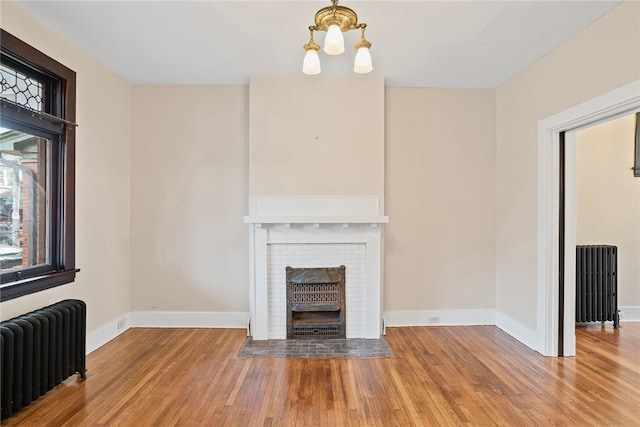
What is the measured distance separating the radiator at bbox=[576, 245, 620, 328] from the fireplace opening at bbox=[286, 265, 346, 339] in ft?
8.57

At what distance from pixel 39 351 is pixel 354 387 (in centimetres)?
214

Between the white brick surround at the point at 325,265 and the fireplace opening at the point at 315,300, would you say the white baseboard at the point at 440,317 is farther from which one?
the fireplace opening at the point at 315,300

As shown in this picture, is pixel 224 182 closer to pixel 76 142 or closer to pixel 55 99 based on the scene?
pixel 76 142

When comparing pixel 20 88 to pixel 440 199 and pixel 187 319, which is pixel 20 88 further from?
pixel 440 199

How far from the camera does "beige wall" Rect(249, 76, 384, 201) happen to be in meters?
3.63

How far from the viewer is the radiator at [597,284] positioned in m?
3.78

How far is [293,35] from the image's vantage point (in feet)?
9.11

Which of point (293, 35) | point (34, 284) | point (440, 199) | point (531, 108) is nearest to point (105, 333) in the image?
point (34, 284)

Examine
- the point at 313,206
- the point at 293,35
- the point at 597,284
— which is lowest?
the point at 597,284

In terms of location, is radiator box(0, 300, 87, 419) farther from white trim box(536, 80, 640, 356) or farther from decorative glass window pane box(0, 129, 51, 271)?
white trim box(536, 80, 640, 356)

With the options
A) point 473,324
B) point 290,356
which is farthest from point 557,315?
point 290,356

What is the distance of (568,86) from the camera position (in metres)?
2.86

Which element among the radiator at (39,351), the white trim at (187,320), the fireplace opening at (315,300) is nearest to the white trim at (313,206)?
the fireplace opening at (315,300)

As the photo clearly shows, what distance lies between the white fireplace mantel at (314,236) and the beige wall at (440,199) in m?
0.38
